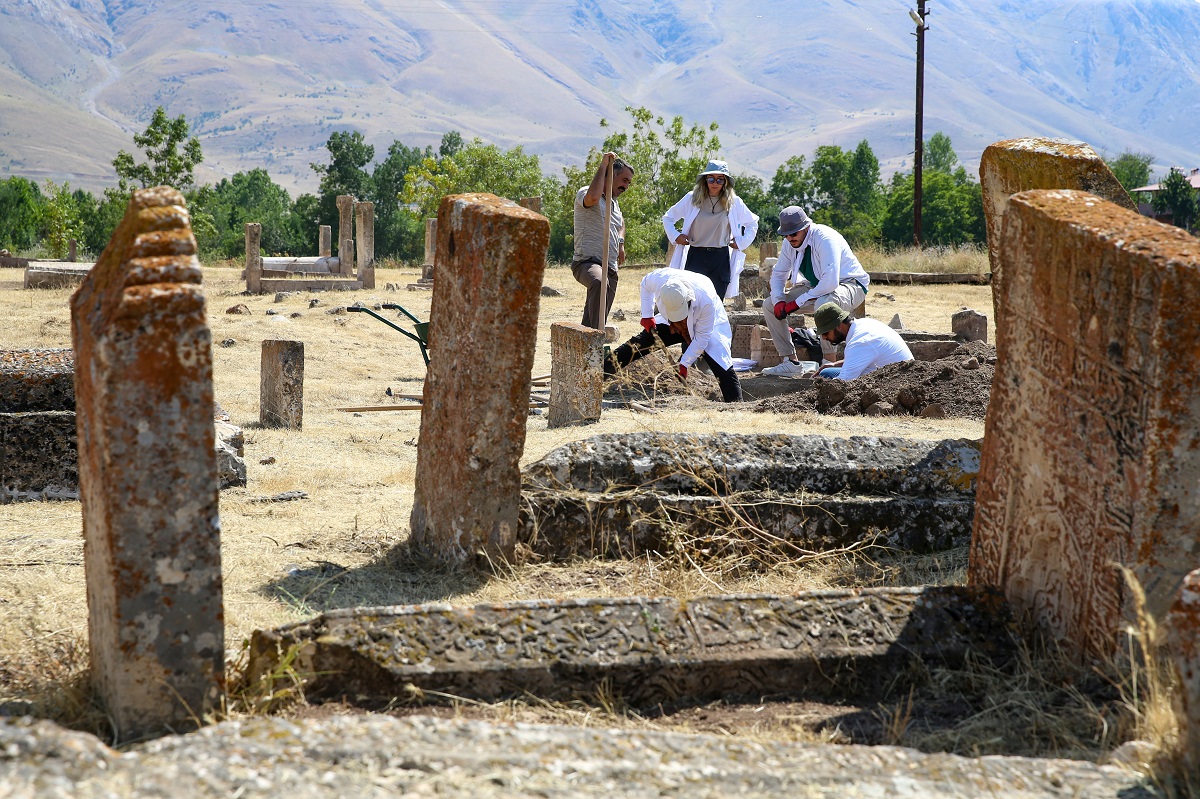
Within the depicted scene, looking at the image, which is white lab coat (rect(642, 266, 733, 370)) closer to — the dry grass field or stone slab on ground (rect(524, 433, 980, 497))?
the dry grass field

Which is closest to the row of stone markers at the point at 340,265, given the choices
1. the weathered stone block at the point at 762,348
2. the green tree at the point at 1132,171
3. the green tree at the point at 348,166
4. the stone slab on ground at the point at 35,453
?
the weathered stone block at the point at 762,348

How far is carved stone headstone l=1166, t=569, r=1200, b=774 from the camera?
2.34 meters

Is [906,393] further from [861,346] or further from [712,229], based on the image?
[712,229]

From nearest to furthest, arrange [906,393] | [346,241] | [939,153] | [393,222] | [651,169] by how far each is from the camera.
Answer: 1. [906,393]
2. [346,241]
3. [651,169]
4. [393,222]
5. [939,153]

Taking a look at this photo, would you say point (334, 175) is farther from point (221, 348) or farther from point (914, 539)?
point (914, 539)

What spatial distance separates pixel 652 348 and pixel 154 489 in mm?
6786

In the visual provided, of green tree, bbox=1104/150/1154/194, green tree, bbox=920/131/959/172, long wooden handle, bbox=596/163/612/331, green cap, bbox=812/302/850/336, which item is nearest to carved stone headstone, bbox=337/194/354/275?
long wooden handle, bbox=596/163/612/331

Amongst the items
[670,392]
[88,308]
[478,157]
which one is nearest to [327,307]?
[670,392]

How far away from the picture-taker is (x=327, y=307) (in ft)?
53.2

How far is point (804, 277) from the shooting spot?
10.4 m

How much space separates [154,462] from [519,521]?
216cm

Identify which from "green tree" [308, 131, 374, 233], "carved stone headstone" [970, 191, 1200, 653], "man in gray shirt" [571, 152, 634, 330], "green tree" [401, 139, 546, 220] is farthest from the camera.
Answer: "green tree" [308, 131, 374, 233]

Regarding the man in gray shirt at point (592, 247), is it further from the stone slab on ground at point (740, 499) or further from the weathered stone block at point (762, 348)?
the stone slab on ground at point (740, 499)

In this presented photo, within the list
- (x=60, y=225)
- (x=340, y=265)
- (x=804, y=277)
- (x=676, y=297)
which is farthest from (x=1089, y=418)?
(x=60, y=225)
